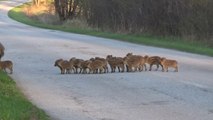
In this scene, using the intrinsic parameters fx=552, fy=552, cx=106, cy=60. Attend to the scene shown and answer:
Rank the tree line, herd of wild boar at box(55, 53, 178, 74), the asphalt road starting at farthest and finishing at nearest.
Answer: the tree line < herd of wild boar at box(55, 53, 178, 74) < the asphalt road

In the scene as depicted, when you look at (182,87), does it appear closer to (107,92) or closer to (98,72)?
(107,92)

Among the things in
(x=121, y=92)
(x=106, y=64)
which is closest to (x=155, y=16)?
(x=106, y=64)

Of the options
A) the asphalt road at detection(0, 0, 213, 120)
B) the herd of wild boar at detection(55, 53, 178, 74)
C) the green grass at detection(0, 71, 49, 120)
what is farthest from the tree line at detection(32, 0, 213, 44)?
the green grass at detection(0, 71, 49, 120)

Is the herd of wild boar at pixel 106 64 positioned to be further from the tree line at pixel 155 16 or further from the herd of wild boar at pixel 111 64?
the tree line at pixel 155 16

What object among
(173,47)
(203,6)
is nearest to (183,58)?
A: (173,47)

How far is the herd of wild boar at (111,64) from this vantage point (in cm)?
1667

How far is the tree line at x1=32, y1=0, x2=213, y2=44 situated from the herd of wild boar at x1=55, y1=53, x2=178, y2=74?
42.5ft

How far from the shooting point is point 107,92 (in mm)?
13172

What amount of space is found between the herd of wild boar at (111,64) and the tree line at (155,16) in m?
12.9

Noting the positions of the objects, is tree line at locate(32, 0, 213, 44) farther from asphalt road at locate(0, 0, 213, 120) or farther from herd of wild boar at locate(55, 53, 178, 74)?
herd of wild boar at locate(55, 53, 178, 74)

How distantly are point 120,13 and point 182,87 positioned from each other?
26.8 meters

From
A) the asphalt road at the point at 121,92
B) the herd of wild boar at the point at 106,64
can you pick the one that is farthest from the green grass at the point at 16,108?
the herd of wild boar at the point at 106,64

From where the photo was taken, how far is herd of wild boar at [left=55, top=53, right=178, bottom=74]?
16672mm

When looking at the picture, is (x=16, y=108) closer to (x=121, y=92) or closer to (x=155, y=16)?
(x=121, y=92)
